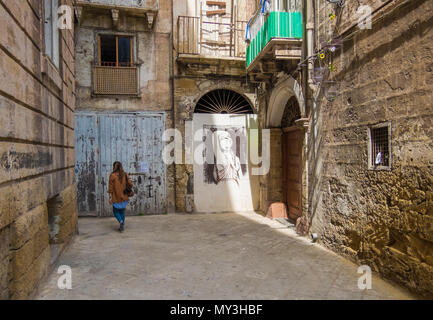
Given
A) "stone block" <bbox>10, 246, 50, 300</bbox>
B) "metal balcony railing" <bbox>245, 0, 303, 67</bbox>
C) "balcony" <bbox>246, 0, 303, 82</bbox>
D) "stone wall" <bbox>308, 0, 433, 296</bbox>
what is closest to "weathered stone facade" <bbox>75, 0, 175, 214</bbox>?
"balcony" <bbox>246, 0, 303, 82</bbox>

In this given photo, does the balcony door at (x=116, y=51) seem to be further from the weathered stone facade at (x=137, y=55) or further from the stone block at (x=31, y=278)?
the stone block at (x=31, y=278)

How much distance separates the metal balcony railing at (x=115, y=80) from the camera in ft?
30.9

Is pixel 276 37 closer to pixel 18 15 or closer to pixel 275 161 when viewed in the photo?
pixel 275 161

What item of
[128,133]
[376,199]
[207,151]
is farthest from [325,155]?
[128,133]

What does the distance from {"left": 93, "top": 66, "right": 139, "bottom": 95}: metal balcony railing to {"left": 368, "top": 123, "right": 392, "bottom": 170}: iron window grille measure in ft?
22.2

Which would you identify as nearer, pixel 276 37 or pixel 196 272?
pixel 196 272

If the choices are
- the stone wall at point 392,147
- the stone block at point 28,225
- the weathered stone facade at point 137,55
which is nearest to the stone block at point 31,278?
the stone block at point 28,225

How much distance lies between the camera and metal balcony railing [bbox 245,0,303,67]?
655cm

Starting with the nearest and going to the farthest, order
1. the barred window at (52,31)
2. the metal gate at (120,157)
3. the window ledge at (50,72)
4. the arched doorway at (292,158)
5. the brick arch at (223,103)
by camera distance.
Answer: the window ledge at (50,72) → the barred window at (52,31) → the arched doorway at (292,158) → the metal gate at (120,157) → the brick arch at (223,103)

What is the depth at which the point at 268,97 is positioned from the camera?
8.97 meters

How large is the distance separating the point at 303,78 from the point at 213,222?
412cm

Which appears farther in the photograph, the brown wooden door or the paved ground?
the brown wooden door

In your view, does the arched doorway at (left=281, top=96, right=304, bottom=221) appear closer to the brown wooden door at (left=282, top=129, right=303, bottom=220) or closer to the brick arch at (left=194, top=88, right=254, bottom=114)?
the brown wooden door at (left=282, top=129, right=303, bottom=220)

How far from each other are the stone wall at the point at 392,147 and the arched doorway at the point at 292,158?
1853 mm
